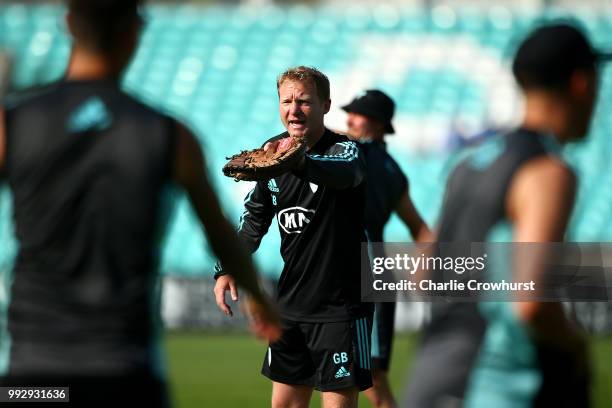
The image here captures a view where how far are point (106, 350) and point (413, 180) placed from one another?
1972 centimetres

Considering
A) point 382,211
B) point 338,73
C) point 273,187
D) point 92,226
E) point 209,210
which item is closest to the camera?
point 92,226

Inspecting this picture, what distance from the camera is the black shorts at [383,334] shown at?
7.56 metres

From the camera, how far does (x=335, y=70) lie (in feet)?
82.9

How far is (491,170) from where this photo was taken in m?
3.25

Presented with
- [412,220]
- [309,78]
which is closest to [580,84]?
[309,78]

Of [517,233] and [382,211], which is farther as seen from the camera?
[382,211]

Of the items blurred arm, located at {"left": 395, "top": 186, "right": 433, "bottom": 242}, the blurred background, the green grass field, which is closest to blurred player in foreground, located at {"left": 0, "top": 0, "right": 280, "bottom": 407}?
blurred arm, located at {"left": 395, "top": 186, "right": 433, "bottom": 242}

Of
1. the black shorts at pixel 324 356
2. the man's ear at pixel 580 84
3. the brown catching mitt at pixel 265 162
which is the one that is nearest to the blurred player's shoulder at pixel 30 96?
the man's ear at pixel 580 84

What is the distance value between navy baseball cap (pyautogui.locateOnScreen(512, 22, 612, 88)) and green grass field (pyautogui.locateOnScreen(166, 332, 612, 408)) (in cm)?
566

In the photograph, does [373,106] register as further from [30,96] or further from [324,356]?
[30,96]

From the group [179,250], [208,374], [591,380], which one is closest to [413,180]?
[179,250]

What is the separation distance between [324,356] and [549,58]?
3149mm

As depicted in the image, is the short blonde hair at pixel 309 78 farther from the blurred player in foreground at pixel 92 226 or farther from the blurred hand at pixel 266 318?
the blurred player in foreground at pixel 92 226

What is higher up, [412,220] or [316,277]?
[412,220]
